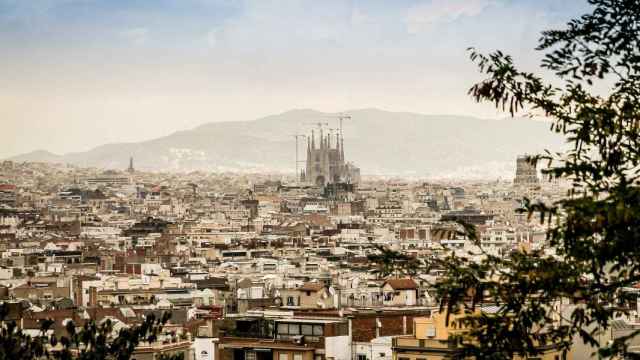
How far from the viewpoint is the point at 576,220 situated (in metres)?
8.73

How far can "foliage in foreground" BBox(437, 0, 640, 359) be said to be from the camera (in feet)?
28.7

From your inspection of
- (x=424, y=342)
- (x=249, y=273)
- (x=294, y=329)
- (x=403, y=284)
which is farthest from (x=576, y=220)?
(x=249, y=273)

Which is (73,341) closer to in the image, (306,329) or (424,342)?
(424,342)

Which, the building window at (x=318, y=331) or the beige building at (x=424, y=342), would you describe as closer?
the beige building at (x=424, y=342)

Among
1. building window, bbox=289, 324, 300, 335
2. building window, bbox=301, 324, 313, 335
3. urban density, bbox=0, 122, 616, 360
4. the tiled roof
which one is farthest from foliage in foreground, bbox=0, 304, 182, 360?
the tiled roof

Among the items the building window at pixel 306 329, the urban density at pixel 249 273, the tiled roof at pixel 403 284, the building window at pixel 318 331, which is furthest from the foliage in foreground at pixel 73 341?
the tiled roof at pixel 403 284

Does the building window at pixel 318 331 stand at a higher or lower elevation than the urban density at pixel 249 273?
higher

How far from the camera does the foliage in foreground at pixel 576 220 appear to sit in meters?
8.74

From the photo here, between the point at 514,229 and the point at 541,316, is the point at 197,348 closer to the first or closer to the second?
the point at 541,316

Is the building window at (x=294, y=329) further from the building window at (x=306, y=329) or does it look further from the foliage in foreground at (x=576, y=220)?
the foliage in foreground at (x=576, y=220)

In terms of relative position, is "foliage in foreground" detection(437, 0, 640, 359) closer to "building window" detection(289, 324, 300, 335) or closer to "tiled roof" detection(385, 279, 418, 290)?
"building window" detection(289, 324, 300, 335)

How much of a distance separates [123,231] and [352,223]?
93.1 ft

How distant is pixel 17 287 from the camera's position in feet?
248

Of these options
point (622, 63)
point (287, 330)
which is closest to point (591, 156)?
point (622, 63)
